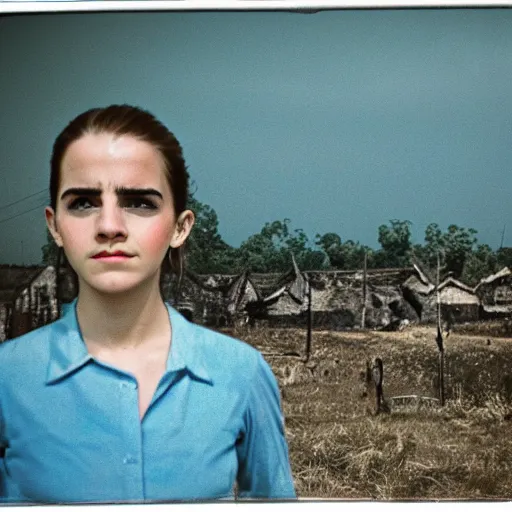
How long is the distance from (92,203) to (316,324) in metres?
1.03

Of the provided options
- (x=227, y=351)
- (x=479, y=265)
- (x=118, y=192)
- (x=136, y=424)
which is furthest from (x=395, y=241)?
(x=136, y=424)

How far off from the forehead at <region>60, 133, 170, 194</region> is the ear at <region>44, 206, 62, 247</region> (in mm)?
120

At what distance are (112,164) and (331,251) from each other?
0.95m

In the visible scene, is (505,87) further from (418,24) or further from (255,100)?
(255,100)

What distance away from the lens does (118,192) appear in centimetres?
379

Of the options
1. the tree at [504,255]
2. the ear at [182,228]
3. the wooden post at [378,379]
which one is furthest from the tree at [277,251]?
A: the tree at [504,255]

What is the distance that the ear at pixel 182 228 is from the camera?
3.87 m

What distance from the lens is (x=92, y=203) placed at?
3.81m

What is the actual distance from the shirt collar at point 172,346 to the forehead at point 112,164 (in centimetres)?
51

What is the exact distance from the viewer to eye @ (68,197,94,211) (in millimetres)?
3811

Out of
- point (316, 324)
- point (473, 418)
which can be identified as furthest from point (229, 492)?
point (473, 418)

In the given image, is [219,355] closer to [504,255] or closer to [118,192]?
[118,192]

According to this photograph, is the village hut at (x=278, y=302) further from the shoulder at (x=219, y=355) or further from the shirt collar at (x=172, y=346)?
the shirt collar at (x=172, y=346)

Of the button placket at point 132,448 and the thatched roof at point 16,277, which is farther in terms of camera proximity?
the thatched roof at point 16,277
